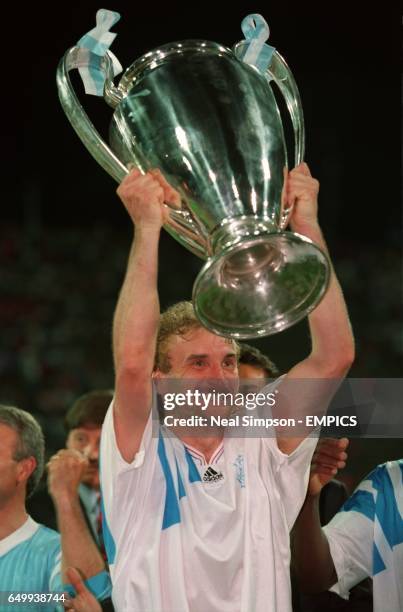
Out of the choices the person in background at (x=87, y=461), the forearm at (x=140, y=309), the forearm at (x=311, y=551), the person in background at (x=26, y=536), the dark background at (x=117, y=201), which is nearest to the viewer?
the forearm at (x=140, y=309)

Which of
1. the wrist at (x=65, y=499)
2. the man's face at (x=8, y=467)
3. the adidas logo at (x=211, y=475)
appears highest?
the man's face at (x=8, y=467)

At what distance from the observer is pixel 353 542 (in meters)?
2.06

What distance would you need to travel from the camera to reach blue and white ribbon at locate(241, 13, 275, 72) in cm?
166

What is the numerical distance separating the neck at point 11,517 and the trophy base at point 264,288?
93 centimetres

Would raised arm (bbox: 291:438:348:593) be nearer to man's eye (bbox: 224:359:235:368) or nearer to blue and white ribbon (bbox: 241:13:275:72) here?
man's eye (bbox: 224:359:235:368)

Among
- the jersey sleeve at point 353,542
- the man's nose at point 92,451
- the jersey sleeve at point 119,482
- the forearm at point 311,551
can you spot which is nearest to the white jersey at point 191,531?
the jersey sleeve at point 119,482

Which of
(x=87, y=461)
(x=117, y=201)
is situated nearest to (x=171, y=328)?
(x=87, y=461)

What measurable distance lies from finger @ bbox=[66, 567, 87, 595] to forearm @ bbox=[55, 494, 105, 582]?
0.04 ft

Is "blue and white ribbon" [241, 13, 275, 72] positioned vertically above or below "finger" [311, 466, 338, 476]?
above

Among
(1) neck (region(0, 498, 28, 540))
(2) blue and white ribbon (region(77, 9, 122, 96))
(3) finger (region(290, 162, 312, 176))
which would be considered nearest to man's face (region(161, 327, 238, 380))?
(3) finger (region(290, 162, 312, 176))

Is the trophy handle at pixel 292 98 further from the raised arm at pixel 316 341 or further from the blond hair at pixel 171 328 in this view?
the blond hair at pixel 171 328

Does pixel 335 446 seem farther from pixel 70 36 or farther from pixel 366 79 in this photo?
pixel 366 79

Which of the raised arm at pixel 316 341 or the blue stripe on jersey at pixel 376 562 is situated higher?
the raised arm at pixel 316 341

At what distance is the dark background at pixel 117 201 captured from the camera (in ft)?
9.24
